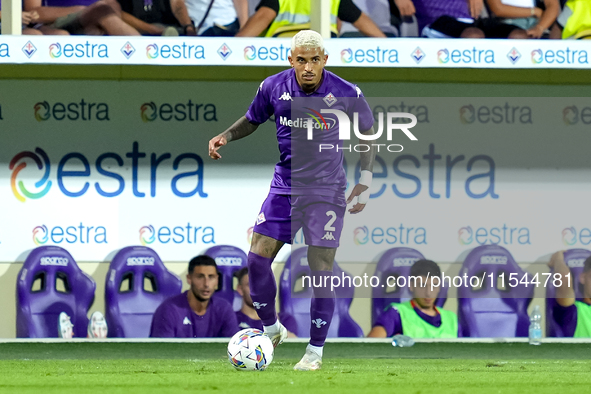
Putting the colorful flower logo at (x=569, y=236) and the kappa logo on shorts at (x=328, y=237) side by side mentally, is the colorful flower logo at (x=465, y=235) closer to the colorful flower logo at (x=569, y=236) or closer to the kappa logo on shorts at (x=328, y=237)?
the colorful flower logo at (x=569, y=236)

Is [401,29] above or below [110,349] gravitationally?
above

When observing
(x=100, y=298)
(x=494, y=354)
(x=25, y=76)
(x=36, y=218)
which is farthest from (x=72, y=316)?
(x=494, y=354)

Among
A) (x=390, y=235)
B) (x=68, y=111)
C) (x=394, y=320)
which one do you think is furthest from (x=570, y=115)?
(x=68, y=111)

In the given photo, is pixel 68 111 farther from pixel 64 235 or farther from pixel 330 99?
pixel 330 99

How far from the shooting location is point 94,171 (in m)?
9.02

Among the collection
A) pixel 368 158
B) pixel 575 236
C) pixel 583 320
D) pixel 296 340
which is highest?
pixel 368 158

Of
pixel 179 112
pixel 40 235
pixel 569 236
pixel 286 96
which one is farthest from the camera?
pixel 569 236

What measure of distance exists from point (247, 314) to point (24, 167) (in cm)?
240

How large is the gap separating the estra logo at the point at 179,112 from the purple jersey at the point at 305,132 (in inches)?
144

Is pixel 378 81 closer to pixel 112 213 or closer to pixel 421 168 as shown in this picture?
pixel 421 168

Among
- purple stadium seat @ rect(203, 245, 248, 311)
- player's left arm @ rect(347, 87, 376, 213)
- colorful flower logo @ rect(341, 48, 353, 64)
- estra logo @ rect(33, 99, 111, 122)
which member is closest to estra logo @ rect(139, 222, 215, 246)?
purple stadium seat @ rect(203, 245, 248, 311)

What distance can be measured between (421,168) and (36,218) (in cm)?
350

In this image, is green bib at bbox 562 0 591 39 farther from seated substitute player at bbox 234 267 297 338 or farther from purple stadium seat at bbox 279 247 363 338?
seated substitute player at bbox 234 267 297 338

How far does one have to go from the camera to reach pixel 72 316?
873cm
